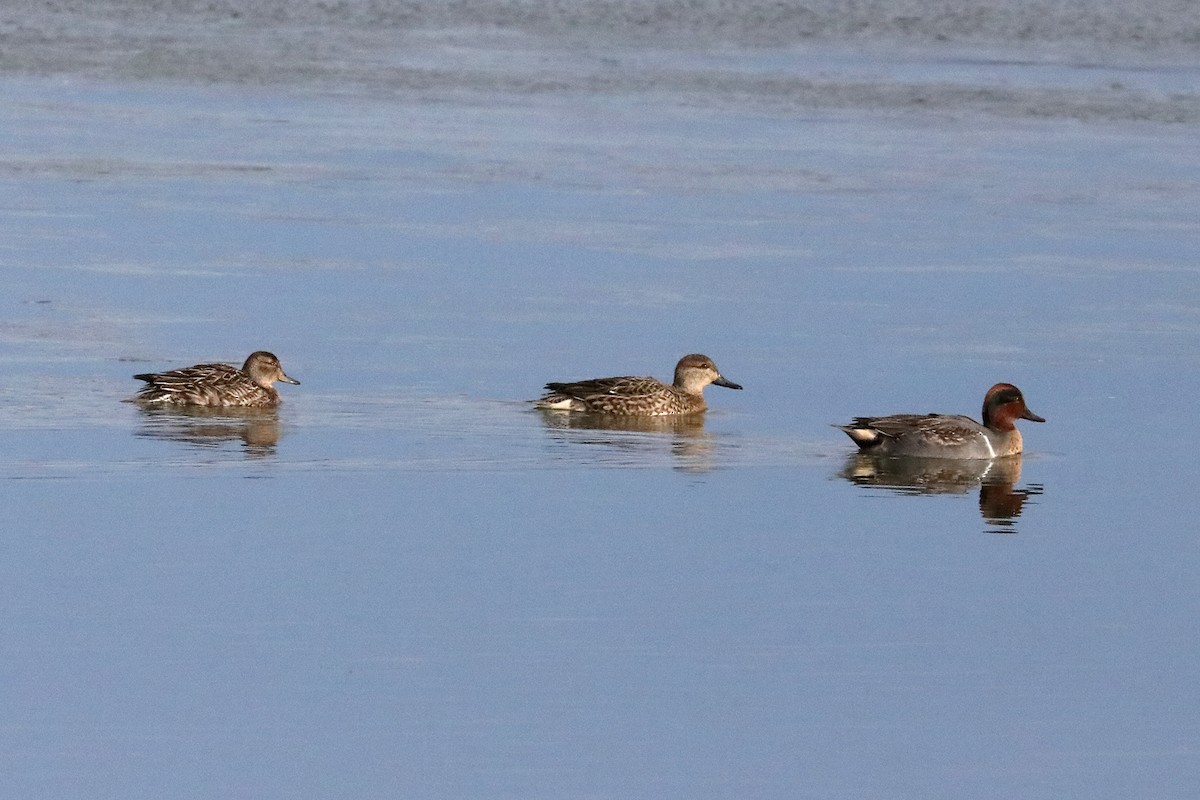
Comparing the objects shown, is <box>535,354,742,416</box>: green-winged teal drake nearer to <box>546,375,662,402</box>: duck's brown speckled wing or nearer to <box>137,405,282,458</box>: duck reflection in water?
<box>546,375,662,402</box>: duck's brown speckled wing

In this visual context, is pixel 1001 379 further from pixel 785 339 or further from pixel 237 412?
pixel 237 412

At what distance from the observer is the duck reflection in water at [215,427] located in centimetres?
1186

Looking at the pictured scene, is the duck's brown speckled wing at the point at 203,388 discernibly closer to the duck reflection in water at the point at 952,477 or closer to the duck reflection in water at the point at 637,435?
the duck reflection in water at the point at 637,435

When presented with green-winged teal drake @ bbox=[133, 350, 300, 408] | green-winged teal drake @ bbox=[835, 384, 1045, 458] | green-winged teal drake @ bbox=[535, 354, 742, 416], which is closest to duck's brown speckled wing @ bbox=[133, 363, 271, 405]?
green-winged teal drake @ bbox=[133, 350, 300, 408]

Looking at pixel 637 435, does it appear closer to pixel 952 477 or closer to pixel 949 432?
pixel 949 432

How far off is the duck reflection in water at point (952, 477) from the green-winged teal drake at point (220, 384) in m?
3.21

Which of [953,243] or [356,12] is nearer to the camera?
[953,243]

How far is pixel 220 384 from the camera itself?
12.9m

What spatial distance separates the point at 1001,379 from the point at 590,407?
8.05 ft

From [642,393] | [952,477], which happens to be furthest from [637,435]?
[952,477]

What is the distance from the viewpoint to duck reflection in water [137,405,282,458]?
1186cm

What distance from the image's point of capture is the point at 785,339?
14969 mm

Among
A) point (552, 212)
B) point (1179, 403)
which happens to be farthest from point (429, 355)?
point (552, 212)

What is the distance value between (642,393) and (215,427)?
7.69ft
